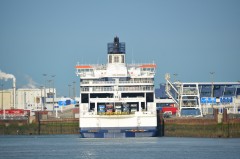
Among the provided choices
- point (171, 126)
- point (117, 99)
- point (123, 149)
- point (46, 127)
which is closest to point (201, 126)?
point (171, 126)

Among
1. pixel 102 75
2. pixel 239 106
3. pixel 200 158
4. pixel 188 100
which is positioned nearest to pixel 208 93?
pixel 239 106

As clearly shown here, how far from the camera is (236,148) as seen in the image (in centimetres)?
8306

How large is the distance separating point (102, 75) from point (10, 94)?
3476 inches

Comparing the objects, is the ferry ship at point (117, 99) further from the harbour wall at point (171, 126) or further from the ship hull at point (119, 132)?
the harbour wall at point (171, 126)

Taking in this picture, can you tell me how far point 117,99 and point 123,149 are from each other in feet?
59.5

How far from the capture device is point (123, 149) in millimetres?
83188

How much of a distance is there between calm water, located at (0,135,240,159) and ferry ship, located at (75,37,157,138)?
213cm

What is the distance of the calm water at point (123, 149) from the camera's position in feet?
252

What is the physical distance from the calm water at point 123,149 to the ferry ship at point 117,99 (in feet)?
7.00

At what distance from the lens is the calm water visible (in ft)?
252

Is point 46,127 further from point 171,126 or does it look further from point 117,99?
point 117,99

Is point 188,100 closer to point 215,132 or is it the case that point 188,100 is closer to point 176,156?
point 215,132

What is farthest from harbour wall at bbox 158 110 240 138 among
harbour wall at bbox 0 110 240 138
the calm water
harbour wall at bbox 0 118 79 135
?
harbour wall at bbox 0 118 79 135

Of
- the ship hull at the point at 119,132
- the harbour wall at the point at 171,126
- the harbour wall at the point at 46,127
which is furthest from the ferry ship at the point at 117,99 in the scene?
the harbour wall at the point at 46,127
